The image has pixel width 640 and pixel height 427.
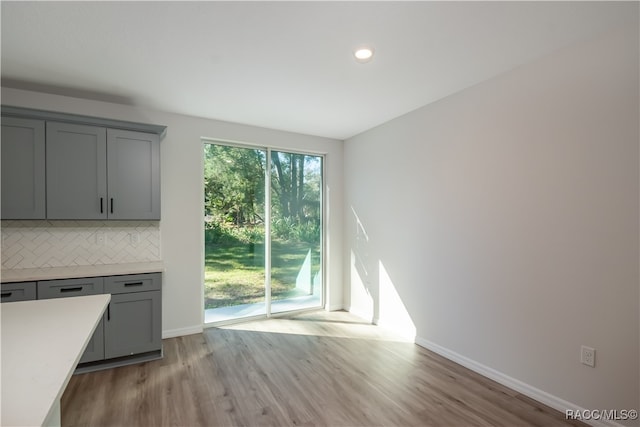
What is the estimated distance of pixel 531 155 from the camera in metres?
2.44

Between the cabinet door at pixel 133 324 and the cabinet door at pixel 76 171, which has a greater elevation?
the cabinet door at pixel 76 171

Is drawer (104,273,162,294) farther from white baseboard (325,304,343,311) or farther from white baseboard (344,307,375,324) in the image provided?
white baseboard (344,307,375,324)

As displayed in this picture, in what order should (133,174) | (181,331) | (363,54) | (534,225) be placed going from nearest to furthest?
(363,54)
(534,225)
(133,174)
(181,331)

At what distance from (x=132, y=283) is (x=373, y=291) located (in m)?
2.77

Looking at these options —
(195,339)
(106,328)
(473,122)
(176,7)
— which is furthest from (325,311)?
(176,7)

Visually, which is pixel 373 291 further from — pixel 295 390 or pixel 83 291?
pixel 83 291

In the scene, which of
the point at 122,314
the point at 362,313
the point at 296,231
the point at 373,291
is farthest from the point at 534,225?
the point at 122,314

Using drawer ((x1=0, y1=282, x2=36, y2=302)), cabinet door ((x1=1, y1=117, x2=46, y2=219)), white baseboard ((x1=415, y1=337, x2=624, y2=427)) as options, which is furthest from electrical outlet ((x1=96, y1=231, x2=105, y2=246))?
white baseboard ((x1=415, y1=337, x2=624, y2=427))

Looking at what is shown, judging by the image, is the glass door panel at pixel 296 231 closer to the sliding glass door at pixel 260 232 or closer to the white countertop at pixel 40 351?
the sliding glass door at pixel 260 232

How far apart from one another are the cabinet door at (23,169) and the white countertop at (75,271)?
1.64 ft

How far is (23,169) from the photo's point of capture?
2.76 metres

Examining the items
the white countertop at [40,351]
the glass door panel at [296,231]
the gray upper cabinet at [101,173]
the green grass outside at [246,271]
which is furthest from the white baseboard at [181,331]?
the white countertop at [40,351]

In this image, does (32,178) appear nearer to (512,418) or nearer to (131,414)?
(131,414)

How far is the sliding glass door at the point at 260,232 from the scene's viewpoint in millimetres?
4039
